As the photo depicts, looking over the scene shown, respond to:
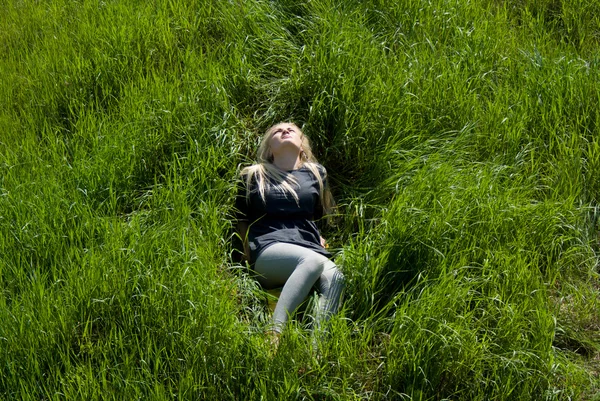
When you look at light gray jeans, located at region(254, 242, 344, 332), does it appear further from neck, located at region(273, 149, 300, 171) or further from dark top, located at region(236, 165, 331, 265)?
neck, located at region(273, 149, 300, 171)

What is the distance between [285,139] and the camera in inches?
199

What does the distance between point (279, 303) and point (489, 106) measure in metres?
2.10

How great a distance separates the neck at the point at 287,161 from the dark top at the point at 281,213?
75mm

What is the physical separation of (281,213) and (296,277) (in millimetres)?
655

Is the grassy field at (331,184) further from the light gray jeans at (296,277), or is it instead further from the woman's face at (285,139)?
the woman's face at (285,139)

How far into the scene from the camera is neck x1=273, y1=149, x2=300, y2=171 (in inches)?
201

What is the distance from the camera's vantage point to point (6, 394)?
12.1 feet

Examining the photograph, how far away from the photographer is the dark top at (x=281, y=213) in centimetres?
480

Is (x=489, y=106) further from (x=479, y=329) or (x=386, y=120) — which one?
(x=479, y=329)

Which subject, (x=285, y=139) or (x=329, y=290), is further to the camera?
(x=285, y=139)

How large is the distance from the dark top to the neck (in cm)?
8

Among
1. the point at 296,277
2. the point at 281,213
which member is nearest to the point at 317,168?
the point at 281,213

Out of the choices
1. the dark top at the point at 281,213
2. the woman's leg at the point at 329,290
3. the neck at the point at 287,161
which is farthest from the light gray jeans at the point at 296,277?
the neck at the point at 287,161

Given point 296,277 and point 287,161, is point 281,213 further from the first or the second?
point 296,277
